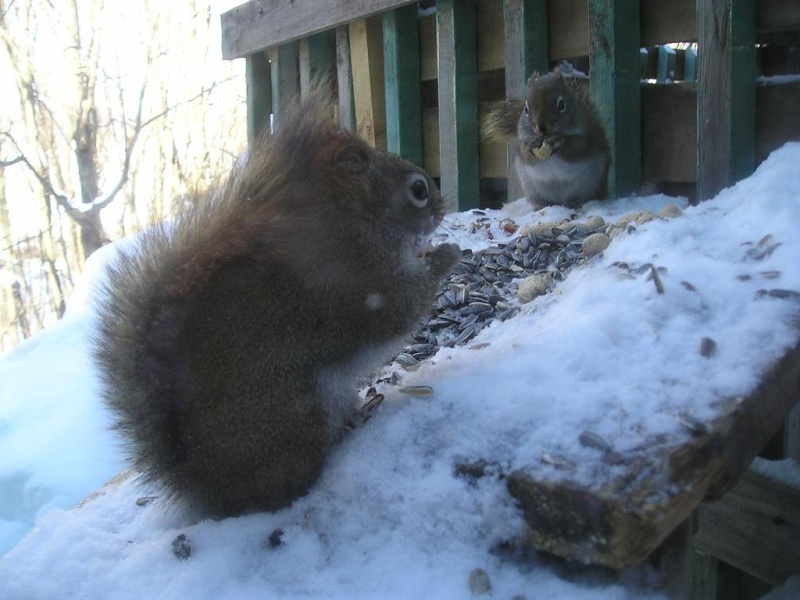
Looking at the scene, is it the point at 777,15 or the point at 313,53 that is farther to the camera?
the point at 313,53

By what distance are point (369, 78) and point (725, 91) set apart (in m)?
1.90

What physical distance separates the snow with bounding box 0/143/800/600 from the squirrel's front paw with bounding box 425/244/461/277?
0.17 m

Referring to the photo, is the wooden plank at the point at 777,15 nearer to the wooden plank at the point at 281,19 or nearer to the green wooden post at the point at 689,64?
the wooden plank at the point at 281,19

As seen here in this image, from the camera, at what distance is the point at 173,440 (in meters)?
1.23

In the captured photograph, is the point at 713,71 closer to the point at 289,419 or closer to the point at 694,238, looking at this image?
the point at 694,238

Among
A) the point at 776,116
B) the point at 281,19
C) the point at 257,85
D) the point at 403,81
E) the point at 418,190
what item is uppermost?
the point at 281,19

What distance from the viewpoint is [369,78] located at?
375 cm

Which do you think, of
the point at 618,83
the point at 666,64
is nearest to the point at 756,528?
the point at 618,83

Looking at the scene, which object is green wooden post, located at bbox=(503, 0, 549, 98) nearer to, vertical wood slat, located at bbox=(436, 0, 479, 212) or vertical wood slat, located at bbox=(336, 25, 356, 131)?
vertical wood slat, located at bbox=(436, 0, 479, 212)

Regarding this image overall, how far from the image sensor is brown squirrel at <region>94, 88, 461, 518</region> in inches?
47.3

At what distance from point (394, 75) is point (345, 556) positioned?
2775 millimetres

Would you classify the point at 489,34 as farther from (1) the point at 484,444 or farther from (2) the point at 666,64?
(1) the point at 484,444

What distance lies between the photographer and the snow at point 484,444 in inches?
41.2

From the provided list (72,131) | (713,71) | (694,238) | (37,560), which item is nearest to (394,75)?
(713,71)
